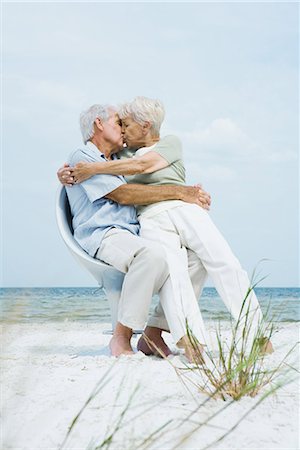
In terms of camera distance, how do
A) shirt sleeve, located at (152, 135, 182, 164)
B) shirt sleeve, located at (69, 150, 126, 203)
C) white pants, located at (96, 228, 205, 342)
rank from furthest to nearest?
shirt sleeve, located at (152, 135, 182, 164), shirt sleeve, located at (69, 150, 126, 203), white pants, located at (96, 228, 205, 342)

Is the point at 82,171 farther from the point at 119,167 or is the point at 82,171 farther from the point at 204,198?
the point at 204,198

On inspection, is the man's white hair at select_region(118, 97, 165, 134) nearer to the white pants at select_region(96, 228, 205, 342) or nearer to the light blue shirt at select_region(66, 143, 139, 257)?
the light blue shirt at select_region(66, 143, 139, 257)

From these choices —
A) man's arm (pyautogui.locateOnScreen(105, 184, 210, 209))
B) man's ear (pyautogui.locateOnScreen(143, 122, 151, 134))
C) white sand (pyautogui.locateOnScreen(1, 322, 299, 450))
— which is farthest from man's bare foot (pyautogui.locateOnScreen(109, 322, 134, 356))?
man's ear (pyautogui.locateOnScreen(143, 122, 151, 134))

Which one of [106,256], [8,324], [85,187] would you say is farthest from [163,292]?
[8,324]

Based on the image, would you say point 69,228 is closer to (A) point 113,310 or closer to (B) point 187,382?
(A) point 113,310

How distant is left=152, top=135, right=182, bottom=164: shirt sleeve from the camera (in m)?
3.60

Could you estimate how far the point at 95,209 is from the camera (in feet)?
11.8

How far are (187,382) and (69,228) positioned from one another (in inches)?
56.5

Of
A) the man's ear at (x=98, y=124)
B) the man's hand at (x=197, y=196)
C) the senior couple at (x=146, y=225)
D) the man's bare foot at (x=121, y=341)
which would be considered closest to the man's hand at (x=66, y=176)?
the senior couple at (x=146, y=225)

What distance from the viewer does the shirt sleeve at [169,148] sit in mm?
3602

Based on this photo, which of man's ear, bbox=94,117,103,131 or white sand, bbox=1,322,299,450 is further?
man's ear, bbox=94,117,103,131

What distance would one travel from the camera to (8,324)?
974 mm

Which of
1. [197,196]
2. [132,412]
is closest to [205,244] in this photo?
[197,196]

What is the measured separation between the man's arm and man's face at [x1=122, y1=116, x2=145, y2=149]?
0.32m
